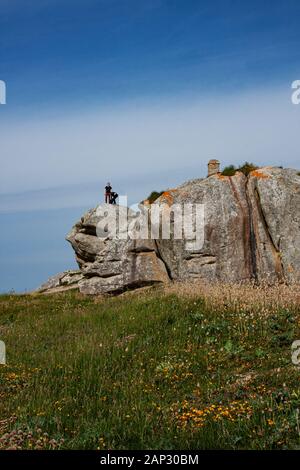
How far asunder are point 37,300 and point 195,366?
1654 cm

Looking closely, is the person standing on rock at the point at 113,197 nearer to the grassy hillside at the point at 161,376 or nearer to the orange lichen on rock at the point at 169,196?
the orange lichen on rock at the point at 169,196

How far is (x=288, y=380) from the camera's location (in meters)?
10.7

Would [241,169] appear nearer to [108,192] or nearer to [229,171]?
[229,171]

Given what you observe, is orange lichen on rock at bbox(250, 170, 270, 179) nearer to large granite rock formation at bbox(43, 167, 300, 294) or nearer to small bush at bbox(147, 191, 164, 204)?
large granite rock formation at bbox(43, 167, 300, 294)

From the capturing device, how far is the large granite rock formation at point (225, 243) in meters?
24.5

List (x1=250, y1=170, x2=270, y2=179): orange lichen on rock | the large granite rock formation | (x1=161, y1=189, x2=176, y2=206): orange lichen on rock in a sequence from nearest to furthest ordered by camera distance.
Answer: the large granite rock formation
(x1=250, y1=170, x2=270, y2=179): orange lichen on rock
(x1=161, y1=189, x2=176, y2=206): orange lichen on rock

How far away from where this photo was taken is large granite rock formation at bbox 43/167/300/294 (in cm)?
2452

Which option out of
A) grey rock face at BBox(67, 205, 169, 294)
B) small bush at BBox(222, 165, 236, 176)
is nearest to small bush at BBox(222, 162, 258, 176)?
small bush at BBox(222, 165, 236, 176)

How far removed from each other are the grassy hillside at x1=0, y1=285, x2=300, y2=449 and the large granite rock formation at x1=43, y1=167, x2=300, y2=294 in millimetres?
4582

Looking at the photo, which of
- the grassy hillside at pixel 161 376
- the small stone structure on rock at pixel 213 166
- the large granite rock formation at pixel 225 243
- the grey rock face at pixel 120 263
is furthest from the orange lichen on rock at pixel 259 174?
the grassy hillside at pixel 161 376

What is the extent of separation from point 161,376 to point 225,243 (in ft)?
43.2

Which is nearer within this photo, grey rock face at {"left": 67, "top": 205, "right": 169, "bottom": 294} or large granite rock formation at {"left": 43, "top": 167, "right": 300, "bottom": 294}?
large granite rock formation at {"left": 43, "top": 167, "right": 300, "bottom": 294}

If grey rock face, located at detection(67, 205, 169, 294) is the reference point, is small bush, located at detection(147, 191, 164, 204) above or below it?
above
